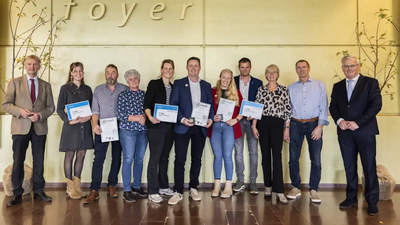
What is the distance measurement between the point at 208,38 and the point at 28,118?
2893mm

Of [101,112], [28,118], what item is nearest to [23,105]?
[28,118]

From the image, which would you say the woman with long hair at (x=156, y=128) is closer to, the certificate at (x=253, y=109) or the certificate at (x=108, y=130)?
the certificate at (x=108, y=130)

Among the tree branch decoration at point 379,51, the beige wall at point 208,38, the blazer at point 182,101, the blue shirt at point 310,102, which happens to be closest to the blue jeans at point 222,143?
the blazer at point 182,101

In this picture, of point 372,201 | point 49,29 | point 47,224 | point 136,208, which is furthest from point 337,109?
point 49,29

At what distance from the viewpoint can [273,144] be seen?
3.59 meters

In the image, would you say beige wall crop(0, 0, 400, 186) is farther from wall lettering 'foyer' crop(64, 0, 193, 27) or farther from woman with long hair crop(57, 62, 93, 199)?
woman with long hair crop(57, 62, 93, 199)

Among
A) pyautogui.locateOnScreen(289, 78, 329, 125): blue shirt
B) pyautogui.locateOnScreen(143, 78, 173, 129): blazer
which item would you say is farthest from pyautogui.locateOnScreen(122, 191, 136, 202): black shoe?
pyautogui.locateOnScreen(289, 78, 329, 125): blue shirt

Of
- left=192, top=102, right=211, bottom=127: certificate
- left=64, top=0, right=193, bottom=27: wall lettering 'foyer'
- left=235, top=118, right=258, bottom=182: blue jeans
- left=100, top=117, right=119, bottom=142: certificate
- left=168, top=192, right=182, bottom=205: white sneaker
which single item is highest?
left=64, top=0, right=193, bottom=27: wall lettering 'foyer'

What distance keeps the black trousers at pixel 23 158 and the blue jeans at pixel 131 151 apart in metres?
1.12

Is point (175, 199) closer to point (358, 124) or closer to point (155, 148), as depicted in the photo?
point (155, 148)

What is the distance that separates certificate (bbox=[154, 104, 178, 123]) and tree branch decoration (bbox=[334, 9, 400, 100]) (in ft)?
9.38

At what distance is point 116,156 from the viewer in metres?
3.84

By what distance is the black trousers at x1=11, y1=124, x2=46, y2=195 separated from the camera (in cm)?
357

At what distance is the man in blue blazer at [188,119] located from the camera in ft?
11.5
